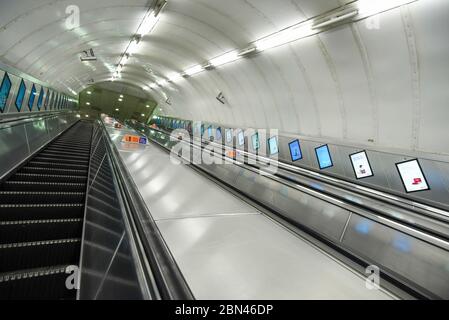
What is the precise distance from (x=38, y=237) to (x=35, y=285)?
0.94 meters

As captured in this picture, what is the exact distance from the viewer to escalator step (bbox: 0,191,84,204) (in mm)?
3439

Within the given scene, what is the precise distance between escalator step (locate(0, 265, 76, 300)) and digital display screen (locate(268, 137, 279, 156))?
10.6m

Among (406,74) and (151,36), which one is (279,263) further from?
(151,36)

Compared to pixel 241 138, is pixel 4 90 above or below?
above

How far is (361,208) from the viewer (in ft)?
8.93

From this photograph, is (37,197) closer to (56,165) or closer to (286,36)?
(56,165)

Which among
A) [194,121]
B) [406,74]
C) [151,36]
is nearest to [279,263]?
[406,74]

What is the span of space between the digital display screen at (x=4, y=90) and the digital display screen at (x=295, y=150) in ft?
36.7

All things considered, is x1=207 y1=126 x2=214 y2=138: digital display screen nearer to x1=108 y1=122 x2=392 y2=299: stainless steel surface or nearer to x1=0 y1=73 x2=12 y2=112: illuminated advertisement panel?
x1=0 y1=73 x2=12 y2=112: illuminated advertisement panel

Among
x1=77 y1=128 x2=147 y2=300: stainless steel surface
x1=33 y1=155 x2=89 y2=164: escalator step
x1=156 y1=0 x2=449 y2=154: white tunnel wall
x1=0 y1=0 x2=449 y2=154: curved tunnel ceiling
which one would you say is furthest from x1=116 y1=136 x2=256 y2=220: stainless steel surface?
x1=156 y1=0 x2=449 y2=154: white tunnel wall

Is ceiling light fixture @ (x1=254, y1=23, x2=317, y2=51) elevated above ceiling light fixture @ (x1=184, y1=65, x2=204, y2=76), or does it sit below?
below

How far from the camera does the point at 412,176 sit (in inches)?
265

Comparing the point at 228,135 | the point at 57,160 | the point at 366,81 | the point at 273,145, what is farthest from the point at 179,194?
the point at 228,135

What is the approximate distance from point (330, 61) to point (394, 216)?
21.4 ft
